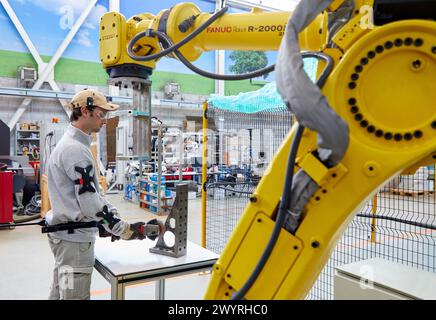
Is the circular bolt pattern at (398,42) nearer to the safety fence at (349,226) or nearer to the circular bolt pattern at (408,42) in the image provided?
the circular bolt pattern at (408,42)

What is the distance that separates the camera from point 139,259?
8.30ft

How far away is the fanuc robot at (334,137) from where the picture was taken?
1.12m

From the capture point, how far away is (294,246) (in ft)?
4.08

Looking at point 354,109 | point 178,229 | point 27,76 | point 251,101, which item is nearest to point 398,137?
point 354,109

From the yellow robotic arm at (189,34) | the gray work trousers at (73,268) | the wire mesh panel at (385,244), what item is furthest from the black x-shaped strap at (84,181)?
the wire mesh panel at (385,244)

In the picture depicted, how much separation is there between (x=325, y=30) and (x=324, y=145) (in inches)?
26.4

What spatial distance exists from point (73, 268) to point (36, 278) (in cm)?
265

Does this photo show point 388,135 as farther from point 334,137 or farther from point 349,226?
point 349,226

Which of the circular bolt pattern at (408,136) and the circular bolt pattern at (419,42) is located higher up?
the circular bolt pattern at (419,42)

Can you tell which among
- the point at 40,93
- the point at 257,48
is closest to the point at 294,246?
the point at 257,48

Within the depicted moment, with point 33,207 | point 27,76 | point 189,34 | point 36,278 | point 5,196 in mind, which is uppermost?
point 27,76

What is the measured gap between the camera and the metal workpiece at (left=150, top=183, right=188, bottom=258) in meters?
2.61

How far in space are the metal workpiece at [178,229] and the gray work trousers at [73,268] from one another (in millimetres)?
485
